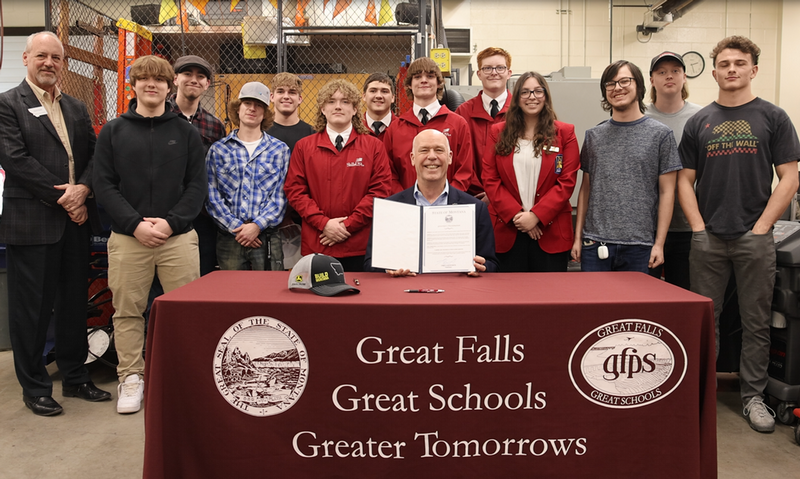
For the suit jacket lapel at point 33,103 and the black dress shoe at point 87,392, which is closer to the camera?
the suit jacket lapel at point 33,103

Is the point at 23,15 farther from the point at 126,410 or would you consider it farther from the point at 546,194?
the point at 546,194

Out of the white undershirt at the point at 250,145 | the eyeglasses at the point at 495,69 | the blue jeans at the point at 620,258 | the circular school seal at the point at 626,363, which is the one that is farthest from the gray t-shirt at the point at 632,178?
the white undershirt at the point at 250,145

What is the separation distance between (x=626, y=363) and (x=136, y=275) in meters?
2.28

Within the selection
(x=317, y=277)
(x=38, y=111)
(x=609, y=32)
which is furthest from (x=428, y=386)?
(x=609, y=32)

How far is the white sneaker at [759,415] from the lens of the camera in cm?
251

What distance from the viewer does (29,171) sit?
266cm

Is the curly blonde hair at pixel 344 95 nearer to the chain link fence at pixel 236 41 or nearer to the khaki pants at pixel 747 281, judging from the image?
the chain link fence at pixel 236 41

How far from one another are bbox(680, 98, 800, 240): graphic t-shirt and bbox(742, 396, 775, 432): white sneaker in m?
0.80

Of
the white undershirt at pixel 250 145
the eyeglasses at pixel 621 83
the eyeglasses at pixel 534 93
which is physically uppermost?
the eyeglasses at pixel 621 83

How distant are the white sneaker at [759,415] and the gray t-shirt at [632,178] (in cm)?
91

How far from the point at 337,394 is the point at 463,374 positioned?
384 mm

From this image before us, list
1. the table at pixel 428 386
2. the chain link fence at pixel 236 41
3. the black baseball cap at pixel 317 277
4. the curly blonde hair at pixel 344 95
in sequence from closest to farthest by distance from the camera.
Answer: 1. the table at pixel 428 386
2. the black baseball cap at pixel 317 277
3. the curly blonde hair at pixel 344 95
4. the chain link fence at pixel 236 41

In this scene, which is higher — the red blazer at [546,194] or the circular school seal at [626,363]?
the red blazer at [546,194]

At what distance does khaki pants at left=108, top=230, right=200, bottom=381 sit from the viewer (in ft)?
8.84
